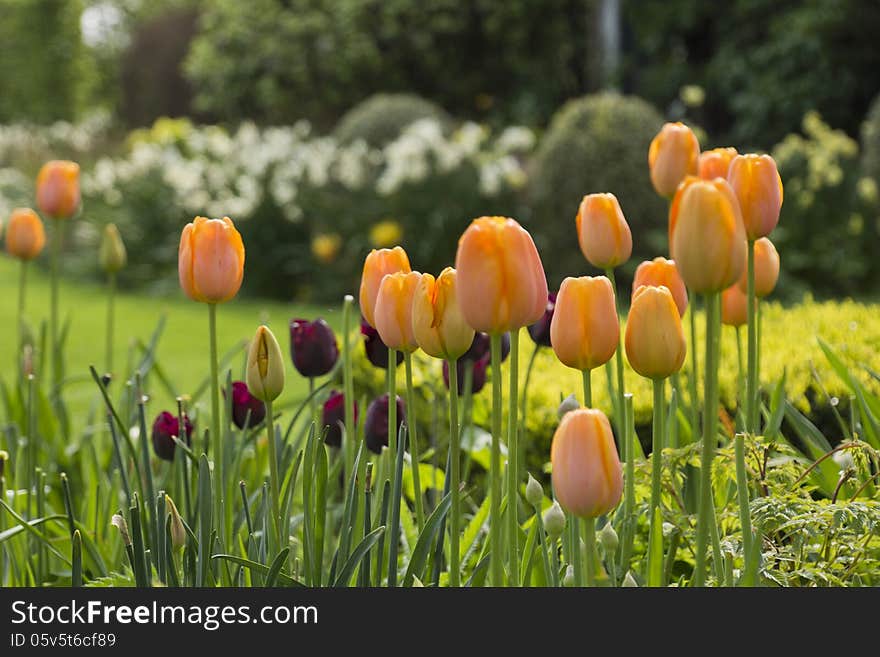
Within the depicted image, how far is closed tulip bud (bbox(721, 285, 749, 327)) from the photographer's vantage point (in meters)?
1.84

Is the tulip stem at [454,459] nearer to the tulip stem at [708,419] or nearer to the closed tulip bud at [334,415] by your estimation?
the tulip stem at [708,419]

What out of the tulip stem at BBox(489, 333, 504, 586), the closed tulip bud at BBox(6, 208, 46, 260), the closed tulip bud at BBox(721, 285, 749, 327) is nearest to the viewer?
the tulip stem at BBox(489, 333, 504, 586)

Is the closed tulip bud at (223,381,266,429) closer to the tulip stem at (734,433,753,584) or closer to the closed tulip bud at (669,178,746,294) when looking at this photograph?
the tulip stem at (734,433,753,584)

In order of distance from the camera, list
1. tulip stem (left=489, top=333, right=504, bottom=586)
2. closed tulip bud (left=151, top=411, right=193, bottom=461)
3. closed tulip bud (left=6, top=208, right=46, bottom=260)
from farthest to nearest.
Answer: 1. closed tulip bud (left=6, top=208, right=46, bottom=260)
2. closed tulip bud (left=151, top=411, right=193, bottom=461)
3. tulip stem (left=489, top=333, right=504, bottom=586)

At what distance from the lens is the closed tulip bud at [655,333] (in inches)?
49.1

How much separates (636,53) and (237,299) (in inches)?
230

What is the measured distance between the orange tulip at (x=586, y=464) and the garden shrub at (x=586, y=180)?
20.1 ft

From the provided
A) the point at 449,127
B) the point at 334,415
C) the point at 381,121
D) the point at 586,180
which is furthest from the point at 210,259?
the point at 449,127

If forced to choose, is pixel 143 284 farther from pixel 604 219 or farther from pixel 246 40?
pixel 604 219

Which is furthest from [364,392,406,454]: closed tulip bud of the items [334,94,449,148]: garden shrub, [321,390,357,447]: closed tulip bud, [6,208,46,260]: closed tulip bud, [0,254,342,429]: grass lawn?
[334,94,449,148]: garden shrub

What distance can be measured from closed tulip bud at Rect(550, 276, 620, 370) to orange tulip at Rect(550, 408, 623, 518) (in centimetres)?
18

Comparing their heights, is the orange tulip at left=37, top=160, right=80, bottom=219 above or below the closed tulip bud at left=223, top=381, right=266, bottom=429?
above

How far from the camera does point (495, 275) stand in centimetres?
117

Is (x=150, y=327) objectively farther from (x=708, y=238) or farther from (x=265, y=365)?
(x=708, y=238)
